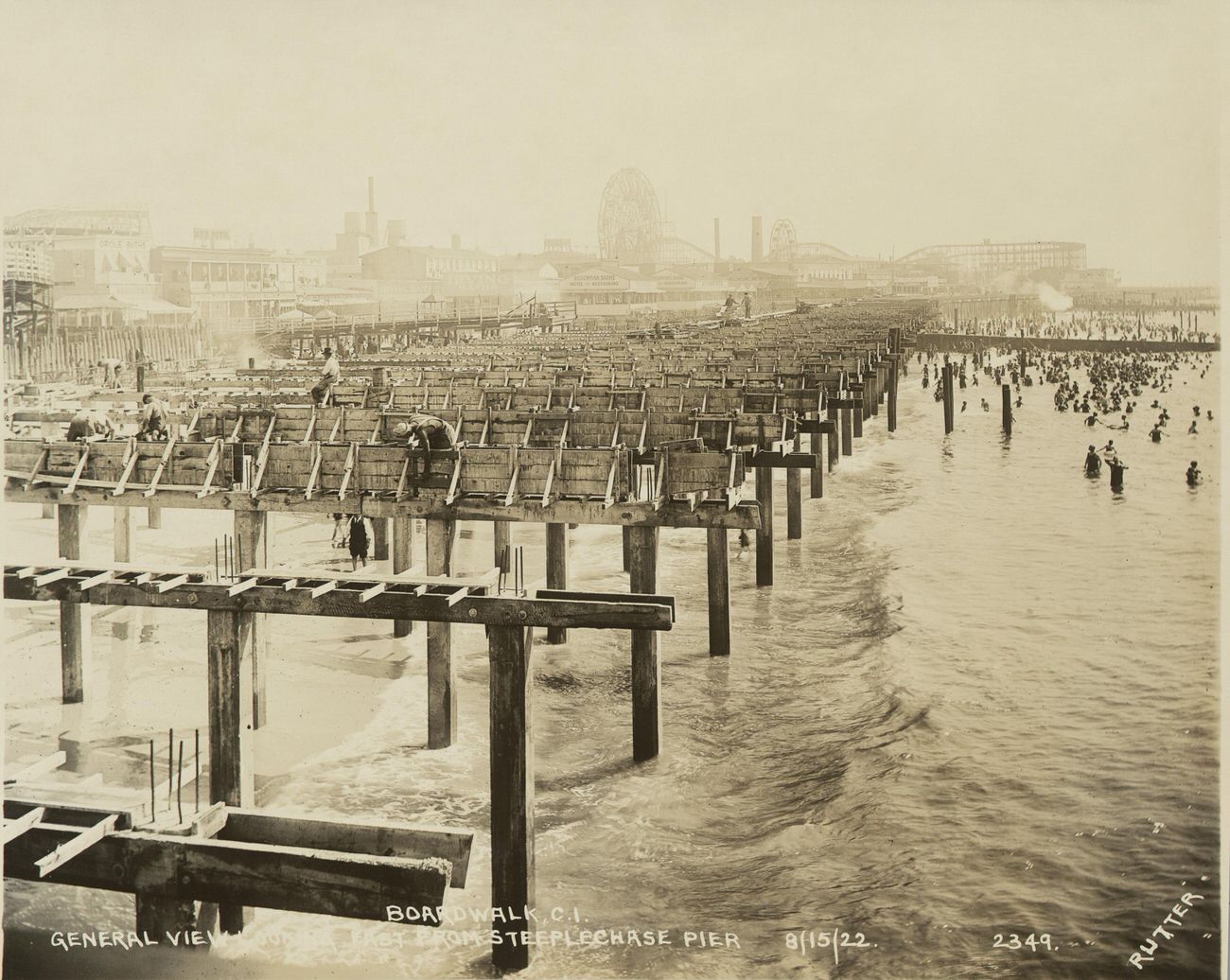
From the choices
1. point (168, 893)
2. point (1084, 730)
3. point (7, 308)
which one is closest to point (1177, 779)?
point (1084, 730)

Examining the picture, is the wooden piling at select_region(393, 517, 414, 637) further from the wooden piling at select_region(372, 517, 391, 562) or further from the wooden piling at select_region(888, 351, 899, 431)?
the wooden piling at select_region(888, 351, 899, 431)

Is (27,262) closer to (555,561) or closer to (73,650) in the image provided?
(73,650)

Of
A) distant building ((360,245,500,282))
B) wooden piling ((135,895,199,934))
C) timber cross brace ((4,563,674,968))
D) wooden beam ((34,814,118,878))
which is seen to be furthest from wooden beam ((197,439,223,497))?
distant building ((360,245,500,282))

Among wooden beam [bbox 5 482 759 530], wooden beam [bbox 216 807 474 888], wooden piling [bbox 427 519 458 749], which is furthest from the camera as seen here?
wooden piling [bbox 427 519 458 749]

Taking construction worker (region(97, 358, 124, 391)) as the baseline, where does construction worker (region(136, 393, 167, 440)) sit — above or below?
below

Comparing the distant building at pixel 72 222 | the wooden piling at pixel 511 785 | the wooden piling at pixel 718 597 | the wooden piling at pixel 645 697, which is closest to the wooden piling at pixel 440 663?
the wooden piling at pixel 645 697

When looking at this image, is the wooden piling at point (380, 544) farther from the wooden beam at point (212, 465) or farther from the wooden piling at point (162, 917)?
the wooden piling at point (162, 917)
